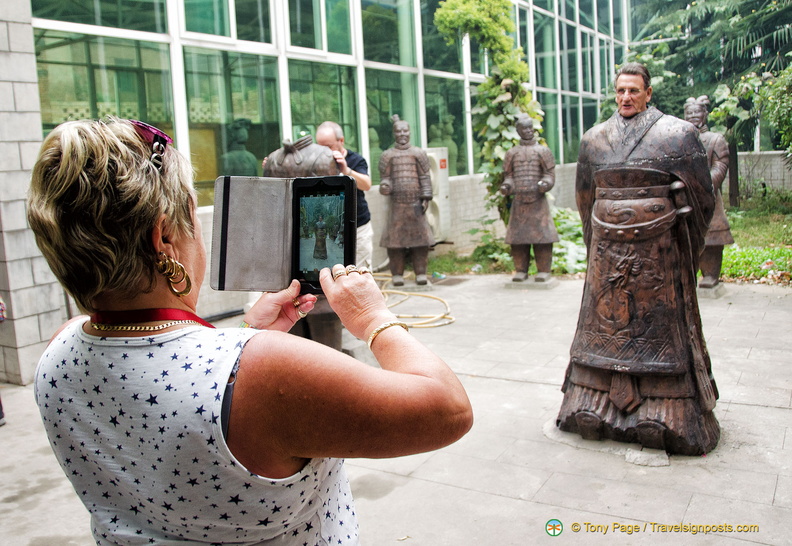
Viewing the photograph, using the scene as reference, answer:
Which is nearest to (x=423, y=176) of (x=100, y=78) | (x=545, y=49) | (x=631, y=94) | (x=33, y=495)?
(x=100, y=78)

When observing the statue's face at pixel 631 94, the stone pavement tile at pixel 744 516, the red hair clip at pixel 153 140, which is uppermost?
the statue's face at pixel 631 94

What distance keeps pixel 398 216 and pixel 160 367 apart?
26.3 ft

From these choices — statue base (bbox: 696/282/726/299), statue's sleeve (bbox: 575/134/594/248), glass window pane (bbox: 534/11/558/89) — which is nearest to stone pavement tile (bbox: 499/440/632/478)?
statue's sleeve (bbox: 575/134/594/248)

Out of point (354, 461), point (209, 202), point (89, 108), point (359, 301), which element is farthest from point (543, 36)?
point (359, 301)

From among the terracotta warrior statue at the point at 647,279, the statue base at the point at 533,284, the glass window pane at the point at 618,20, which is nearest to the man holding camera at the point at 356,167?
the terracotta warrior statue at the point at 647,279

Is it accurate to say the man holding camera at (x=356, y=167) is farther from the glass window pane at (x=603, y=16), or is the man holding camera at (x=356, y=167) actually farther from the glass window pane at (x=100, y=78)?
the glass window pane at (x=603, y=16)

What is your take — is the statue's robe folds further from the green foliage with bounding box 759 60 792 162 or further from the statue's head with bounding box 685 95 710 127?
the green foliage with bounding box 759 60 792 162

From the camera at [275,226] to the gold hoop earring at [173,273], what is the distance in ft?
0.78

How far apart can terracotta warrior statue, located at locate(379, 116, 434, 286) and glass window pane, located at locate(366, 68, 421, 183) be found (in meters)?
1.68

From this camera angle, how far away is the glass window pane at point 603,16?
802 inches

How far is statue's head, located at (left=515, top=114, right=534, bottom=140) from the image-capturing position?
→ 29.0 feet

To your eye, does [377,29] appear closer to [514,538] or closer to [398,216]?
[398,216]

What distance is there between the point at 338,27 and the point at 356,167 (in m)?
4.57

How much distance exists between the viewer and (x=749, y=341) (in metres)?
6.14
